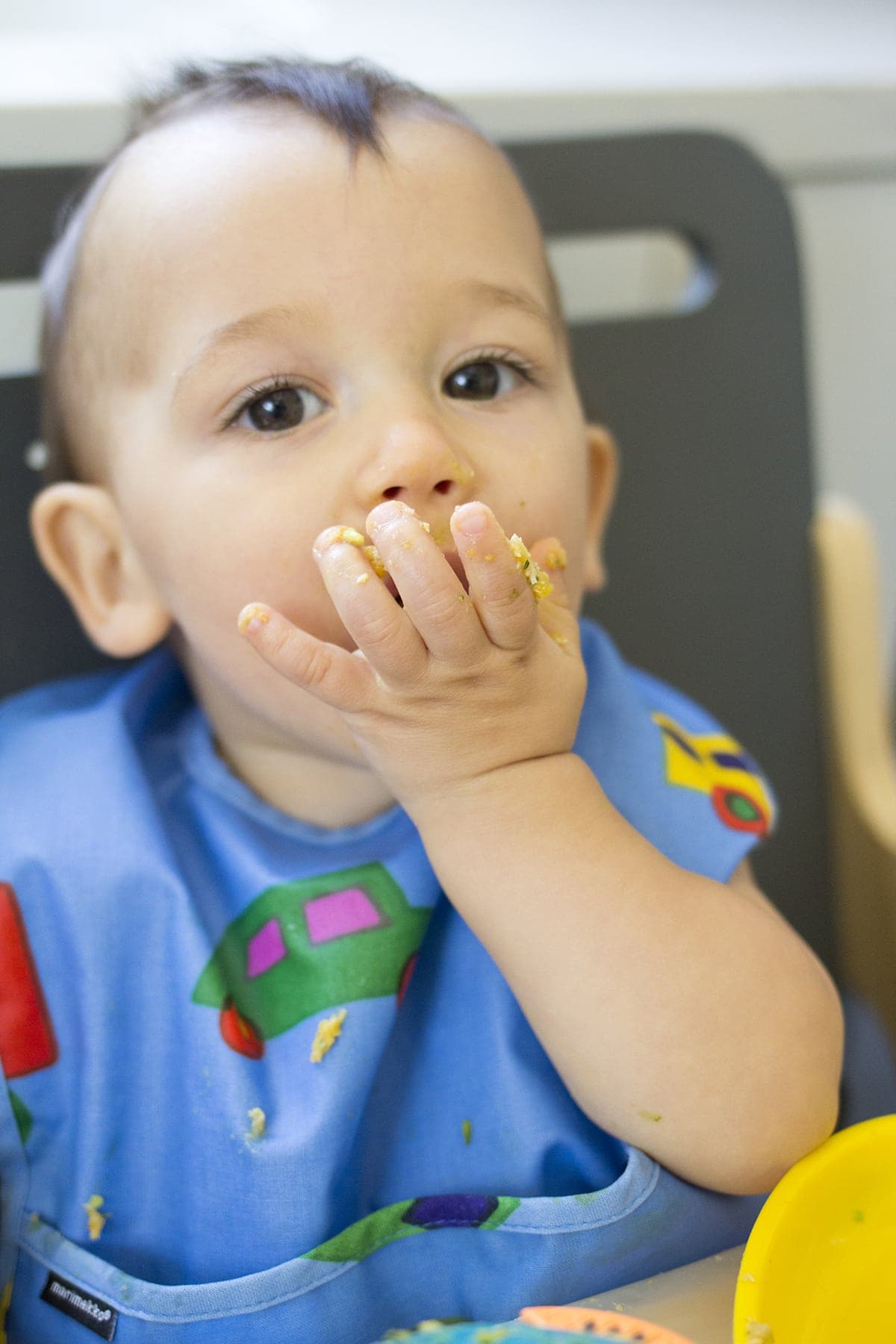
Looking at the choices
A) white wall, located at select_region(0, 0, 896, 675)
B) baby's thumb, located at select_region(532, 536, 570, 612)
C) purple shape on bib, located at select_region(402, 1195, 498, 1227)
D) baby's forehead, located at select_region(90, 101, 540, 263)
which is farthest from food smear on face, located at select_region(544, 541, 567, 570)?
white wall, located at select_region(0, 0, 896, 675)

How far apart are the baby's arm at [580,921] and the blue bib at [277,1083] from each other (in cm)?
3

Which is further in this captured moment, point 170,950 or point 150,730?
point 150,730

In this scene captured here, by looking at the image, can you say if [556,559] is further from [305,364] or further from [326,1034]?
[326,1034]

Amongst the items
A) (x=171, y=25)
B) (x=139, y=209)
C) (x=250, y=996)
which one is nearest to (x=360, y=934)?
(x=250, y=996)

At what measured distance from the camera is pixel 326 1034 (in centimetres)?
63

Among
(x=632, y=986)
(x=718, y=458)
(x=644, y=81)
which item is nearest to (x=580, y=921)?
(x=632, y=986)

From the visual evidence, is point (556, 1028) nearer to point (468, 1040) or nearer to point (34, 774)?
point (468, 1040)

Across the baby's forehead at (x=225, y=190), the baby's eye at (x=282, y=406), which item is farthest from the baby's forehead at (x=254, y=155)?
the baby's eye at (x=282, y=406)

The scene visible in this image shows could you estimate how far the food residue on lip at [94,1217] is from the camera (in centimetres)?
61

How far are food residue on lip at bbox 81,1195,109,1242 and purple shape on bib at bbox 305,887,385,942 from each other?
174 millimetres

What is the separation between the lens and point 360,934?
670 millimetres

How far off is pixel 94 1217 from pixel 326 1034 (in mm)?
150

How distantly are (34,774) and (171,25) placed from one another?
2.78ft

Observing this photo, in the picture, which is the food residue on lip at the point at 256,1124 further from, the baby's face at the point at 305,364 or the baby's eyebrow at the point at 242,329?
the baby's eyebrow at the point at 242,329
